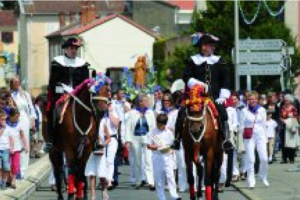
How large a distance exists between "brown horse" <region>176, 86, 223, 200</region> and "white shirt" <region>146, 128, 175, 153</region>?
201 centimetres

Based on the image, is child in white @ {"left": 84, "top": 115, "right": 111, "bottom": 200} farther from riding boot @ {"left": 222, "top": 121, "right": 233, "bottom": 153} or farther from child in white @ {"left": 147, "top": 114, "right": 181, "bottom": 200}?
riding boot @ {"left": 222, "top": 121, "right": 233, "bottom": 153}

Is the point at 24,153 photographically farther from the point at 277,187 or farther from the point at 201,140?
the point at 201,140

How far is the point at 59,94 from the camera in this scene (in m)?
17.2

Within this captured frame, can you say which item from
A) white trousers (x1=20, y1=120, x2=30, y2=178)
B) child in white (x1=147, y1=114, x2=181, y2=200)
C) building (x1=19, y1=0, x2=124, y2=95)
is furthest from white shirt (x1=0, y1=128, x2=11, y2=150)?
A: building (x1=19, y1=0, x2=124, y2=95)

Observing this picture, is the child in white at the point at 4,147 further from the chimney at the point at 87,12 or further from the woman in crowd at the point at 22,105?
the chimney at the point at 87,12

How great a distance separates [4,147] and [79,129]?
4136 mm

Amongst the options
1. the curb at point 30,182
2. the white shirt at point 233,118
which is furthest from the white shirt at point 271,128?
the white shirt at point 233,118

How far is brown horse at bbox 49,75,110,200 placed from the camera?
54.8 feet

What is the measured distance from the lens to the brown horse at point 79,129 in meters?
16.7

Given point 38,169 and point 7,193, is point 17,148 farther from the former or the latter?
point 38,169

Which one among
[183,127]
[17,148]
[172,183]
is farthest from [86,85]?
[17,148]

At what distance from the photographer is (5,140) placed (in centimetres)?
2073

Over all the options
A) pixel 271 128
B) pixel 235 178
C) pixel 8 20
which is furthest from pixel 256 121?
pixel 8 20

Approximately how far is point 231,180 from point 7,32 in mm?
123618
